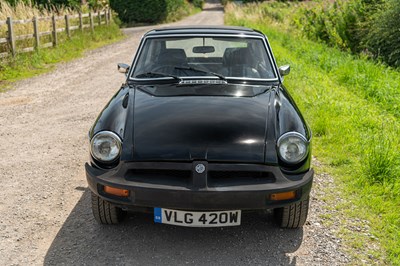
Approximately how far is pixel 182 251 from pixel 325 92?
19.3 feet

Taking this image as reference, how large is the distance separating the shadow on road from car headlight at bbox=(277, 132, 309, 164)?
0.74 meters

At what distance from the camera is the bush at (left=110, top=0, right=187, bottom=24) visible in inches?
1416

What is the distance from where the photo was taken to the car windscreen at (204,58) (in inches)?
174

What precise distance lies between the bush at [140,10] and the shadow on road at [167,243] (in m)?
33.9

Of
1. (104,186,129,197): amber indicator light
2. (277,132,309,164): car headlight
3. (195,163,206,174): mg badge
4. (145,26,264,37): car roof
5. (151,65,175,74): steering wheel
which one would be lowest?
(104,186,129,197): amber indicator light

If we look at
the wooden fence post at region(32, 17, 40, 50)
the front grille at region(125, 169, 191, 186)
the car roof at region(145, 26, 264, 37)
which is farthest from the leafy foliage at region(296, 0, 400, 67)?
the front grille at region(125, 169, 191, 186)

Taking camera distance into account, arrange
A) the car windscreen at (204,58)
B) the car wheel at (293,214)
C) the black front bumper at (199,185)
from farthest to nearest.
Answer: the car windscreen at (204,58) → the car wheel at (293,214) → the black front bumper at (199,185)

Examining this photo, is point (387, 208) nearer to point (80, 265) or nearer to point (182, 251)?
point (182, 251)

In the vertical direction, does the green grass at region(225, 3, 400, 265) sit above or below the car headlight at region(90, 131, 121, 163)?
below

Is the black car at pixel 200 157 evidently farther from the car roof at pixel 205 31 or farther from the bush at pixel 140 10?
the bush at pixel 140 10

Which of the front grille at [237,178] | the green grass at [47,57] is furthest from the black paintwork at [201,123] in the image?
the green grass at [47,57]

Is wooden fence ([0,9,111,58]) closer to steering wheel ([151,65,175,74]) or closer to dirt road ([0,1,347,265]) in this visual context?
dirt road ([0,1,347,265])

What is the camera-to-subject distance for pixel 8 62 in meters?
12.0

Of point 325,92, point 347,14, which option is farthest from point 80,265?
point 347,14
